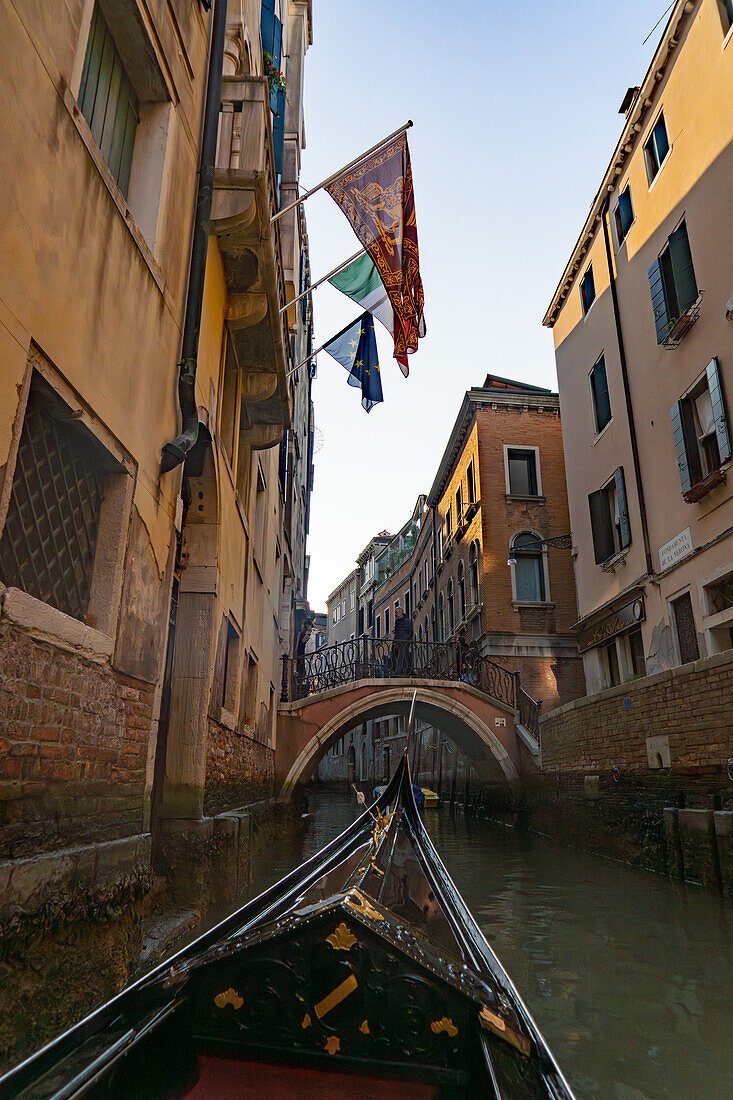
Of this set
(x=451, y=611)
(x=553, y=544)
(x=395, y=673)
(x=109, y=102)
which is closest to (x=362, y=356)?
(x=109, y=102)

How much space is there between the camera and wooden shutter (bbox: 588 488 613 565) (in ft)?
33.9

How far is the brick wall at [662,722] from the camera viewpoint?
5.75 meters

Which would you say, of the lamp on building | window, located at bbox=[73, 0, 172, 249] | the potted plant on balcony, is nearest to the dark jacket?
the lamp on building

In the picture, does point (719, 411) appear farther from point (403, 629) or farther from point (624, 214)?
point (403, 629)

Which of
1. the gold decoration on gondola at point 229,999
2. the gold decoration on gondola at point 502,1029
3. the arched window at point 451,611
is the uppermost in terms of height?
the arched window at point 451,611

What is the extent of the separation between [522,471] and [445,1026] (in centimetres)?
1499

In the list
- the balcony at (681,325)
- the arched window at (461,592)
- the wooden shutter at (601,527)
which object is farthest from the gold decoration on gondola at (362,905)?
the arched window at (461,592)


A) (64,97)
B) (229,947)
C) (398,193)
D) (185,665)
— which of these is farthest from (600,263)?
(229,947)

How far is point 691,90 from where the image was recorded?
317 inches

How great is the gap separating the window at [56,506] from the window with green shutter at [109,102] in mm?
1326

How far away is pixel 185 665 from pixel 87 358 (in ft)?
8.67

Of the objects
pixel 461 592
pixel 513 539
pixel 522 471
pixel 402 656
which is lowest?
pixel 402 656

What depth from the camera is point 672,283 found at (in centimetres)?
847

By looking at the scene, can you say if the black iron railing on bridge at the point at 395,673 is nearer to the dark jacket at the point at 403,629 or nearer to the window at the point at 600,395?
the dark jacket at the point at 403,629
